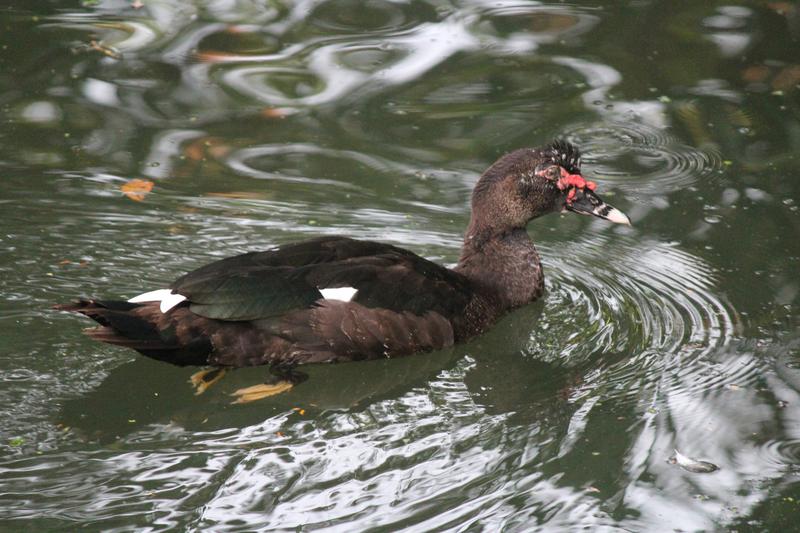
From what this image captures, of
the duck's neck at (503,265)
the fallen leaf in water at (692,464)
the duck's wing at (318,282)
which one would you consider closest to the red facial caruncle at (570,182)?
the duck's neck at (503,265)

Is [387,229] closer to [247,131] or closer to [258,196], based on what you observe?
[258,196]

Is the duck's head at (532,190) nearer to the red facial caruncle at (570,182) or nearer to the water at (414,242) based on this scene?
the red facial caruncle at (570,182)

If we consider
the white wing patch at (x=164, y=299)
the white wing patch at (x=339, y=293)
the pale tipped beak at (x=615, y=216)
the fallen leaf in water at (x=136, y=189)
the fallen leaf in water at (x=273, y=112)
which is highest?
the white wing patch at (x=164, y=299)

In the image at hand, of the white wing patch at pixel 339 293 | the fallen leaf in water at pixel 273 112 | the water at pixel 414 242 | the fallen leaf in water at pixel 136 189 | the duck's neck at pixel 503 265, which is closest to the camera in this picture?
the water at pixel 414 242

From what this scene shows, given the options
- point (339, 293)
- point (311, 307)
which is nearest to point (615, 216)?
point (339, 293)

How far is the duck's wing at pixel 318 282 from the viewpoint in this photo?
20.0ft

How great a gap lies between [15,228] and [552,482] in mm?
3965

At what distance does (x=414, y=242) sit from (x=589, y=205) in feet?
3.91

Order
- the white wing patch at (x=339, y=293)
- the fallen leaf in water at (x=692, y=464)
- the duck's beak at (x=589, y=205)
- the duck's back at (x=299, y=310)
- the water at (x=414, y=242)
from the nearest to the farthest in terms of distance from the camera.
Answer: the water at (x=414, y=242), the fallen leaf in water at (x=692, y=464), the duck's back at (x=299, y=310), the white wing patch at (x=339, y=293), the duck's beak at (x=589, y=205)

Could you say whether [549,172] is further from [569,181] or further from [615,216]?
[615,216]

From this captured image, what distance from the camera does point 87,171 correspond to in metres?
A: 8.45

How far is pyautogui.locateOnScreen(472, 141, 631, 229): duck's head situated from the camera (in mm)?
7328

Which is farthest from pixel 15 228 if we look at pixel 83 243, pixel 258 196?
pixel 258 196

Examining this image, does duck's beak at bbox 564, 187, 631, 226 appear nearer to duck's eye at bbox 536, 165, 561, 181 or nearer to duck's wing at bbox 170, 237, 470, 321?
duck's eye at bbox 536, 165, 561, 181
